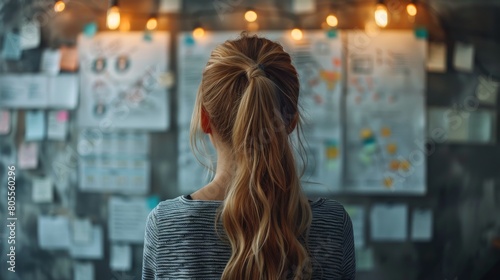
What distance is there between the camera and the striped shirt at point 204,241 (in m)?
1.39

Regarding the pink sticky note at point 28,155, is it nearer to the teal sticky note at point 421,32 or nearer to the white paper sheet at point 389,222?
the white paper sheet at point 389,222

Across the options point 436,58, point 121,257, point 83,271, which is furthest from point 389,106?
point 83,271

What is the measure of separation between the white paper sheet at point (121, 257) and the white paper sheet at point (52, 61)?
3.59ft

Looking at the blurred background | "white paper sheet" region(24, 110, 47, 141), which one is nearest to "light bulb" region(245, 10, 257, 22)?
the blurred background

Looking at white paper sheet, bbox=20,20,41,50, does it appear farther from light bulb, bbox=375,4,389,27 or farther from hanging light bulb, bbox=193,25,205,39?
light bulb, bbox=375,4,389,27

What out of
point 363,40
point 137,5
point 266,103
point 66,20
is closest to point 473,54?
point 363,40

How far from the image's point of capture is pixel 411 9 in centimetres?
380

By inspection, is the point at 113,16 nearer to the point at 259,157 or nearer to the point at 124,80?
the point at 124,80

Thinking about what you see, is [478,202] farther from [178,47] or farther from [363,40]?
[178,47]

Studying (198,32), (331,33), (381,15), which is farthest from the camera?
(198,32)

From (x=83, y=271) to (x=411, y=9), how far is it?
2.41 m

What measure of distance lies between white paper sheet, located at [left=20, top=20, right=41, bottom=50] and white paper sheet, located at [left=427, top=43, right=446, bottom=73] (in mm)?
2277

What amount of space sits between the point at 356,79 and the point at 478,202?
0.96 metres

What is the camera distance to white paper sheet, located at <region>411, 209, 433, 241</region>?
12.7 ft
